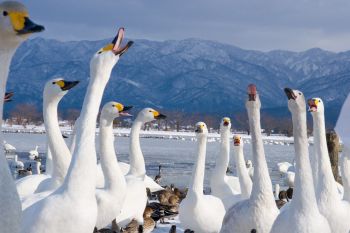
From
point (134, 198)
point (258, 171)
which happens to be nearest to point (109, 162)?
point (134, 198)

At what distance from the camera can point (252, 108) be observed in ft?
23.3

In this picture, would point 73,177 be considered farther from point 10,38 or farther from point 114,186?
point 114,186

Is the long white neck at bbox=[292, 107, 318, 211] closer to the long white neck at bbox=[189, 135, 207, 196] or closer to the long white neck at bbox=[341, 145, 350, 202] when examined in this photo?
the long white neck at bbox=[341, 145, 350, 202]

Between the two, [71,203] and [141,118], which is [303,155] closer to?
[71,203]

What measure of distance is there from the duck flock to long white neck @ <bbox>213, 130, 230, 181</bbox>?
2.98 feet

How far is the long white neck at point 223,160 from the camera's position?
11047 mm

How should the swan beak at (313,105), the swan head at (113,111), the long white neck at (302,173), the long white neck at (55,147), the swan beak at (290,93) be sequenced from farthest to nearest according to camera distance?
the swan head at (113,111) < the swan beak at (313,105) < the long white neck at (55,147) < the swan beak at (290,93) < the long white neck at (302,173)

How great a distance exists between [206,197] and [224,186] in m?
1.85

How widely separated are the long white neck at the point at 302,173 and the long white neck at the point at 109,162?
2.33 meters

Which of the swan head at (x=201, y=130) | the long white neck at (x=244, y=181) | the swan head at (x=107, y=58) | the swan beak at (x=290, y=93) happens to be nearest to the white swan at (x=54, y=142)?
the swan head at (x=107, y=58)

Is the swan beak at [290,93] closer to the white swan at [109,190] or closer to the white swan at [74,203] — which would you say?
the white swan at [74,203]

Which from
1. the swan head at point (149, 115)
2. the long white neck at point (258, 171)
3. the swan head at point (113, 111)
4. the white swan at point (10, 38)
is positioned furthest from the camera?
the swan head at point (149, 115)

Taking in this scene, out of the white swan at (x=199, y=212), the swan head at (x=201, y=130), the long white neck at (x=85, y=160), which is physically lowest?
the white swan at (x=199, y=212)

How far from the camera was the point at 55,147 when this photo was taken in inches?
280
